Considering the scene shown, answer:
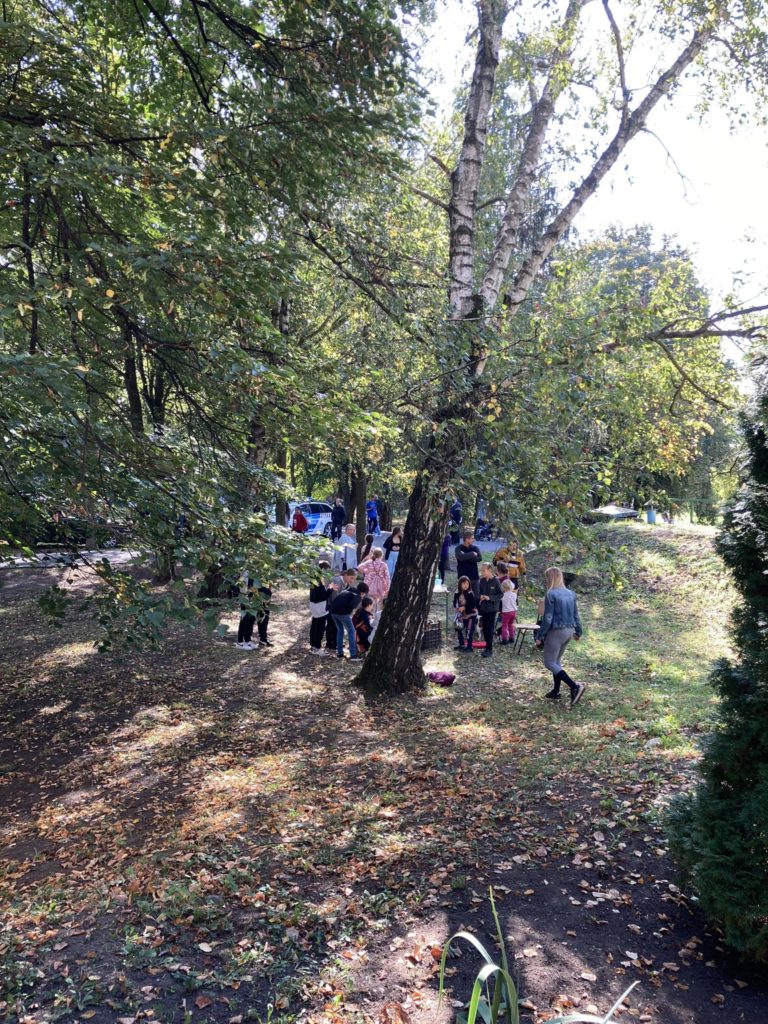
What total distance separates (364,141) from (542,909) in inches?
267

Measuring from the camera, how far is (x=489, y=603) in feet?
41.9

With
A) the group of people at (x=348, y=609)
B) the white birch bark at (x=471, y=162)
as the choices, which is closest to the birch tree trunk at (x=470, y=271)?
the white birch bark at (x=471, y=162)

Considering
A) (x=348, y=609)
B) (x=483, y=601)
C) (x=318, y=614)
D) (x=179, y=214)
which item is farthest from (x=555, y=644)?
(x=179, y=214)

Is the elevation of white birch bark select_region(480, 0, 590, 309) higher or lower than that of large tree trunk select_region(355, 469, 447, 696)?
higher

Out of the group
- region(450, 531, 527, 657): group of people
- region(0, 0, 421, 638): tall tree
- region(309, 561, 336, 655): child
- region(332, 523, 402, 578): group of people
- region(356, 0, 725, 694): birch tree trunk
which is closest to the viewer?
region(0, 0, 421, 638): tall tree

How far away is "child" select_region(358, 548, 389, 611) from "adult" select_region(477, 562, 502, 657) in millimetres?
1803

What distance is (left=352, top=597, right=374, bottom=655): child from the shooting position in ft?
41.1

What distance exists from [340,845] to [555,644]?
4.69m

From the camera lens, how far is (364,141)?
7.07 m

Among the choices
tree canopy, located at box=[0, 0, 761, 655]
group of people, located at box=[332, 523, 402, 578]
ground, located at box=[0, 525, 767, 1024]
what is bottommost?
ground, located at box=[0, 525, 767, 1024]

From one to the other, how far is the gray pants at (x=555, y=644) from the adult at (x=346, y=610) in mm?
3719

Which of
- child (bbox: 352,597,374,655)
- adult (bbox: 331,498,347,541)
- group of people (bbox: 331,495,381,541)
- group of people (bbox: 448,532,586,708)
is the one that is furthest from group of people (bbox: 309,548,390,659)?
adult (bbox: 331,498,347,541)

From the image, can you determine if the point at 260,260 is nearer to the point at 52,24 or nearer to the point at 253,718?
the point at 52,24

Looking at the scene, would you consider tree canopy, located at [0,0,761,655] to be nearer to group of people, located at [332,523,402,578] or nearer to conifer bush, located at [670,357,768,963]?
conifer bush, located at [670,357,768,963]
